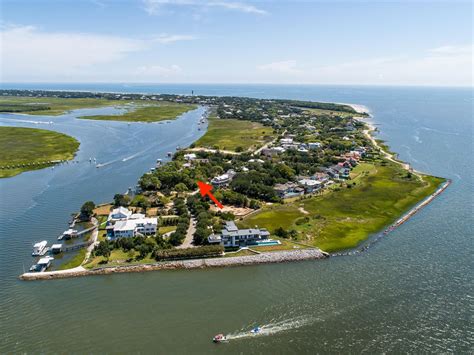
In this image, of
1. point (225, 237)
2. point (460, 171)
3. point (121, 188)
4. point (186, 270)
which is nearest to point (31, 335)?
point (186, 270)

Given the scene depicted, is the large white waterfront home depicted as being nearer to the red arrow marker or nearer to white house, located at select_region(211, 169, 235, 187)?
the red arrow marker

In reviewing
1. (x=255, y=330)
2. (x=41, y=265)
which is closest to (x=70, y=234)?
(x=41, y=265)

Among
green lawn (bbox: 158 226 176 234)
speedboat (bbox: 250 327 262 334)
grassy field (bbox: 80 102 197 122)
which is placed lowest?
speedboat (bbox: 250 327 262 334)

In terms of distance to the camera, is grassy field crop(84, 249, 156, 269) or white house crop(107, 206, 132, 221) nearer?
grassy field crop(84, 249, 156, 269)

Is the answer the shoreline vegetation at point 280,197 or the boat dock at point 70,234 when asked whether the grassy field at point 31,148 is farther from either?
the boat dock at point 70,234

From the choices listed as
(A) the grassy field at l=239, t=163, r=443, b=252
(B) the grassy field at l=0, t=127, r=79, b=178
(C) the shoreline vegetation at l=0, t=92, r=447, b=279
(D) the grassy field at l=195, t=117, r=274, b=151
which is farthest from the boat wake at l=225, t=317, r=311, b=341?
(D) the grassy field at l=195, t=117, r=274, b=151

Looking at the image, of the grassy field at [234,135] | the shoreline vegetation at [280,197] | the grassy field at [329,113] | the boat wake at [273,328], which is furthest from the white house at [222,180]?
the grassy field at [329,113]
